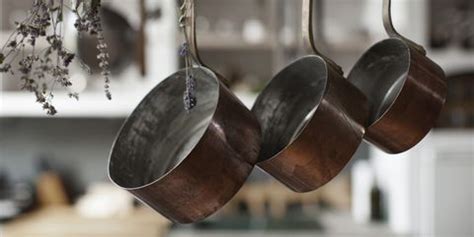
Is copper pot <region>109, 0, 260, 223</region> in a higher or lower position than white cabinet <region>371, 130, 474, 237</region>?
higher

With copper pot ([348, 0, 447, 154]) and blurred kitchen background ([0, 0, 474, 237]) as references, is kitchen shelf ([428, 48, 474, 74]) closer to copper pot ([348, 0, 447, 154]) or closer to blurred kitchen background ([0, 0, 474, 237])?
blurred kitchen background ([0, 0, 474, 237])

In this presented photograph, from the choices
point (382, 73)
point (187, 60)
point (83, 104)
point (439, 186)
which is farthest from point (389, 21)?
point (83, 104)

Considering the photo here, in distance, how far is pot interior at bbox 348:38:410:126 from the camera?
2.27ft

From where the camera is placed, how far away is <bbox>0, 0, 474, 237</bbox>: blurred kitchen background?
6.54ft

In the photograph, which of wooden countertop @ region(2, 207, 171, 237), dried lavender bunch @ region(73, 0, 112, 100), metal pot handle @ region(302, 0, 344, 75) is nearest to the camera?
dried lavender bunch @ region(73, 0, 112, 100)

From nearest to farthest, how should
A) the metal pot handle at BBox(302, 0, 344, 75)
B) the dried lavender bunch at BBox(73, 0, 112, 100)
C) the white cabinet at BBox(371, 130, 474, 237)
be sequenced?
the dried lavender bunch at BBox(73, 0, 112, 100) < the metal pot handle at BBox(302, 0, 344, 75) < the white cabinet at BBox(371, 130, 474, 237)

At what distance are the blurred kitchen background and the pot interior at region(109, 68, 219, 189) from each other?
114cm

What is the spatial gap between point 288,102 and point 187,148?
5.5 inches

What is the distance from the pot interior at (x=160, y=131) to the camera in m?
0.60

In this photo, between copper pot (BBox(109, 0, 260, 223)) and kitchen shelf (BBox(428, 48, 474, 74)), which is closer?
copper pot (BBox(109, 0, 260, 223))

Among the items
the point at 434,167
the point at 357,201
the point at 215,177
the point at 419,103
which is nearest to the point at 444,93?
the point at 419,103

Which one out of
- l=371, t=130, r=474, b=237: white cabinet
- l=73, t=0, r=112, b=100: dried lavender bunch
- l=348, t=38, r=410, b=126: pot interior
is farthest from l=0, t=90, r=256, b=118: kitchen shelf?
l=73, t=0, r=112, b=100: dried lavender bunch

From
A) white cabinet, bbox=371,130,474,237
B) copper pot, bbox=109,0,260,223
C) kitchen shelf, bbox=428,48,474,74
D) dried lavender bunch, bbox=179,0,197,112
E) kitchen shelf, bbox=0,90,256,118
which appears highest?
dried lavender bunch, bbox=179,0,197,112

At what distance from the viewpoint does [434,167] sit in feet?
6.30
